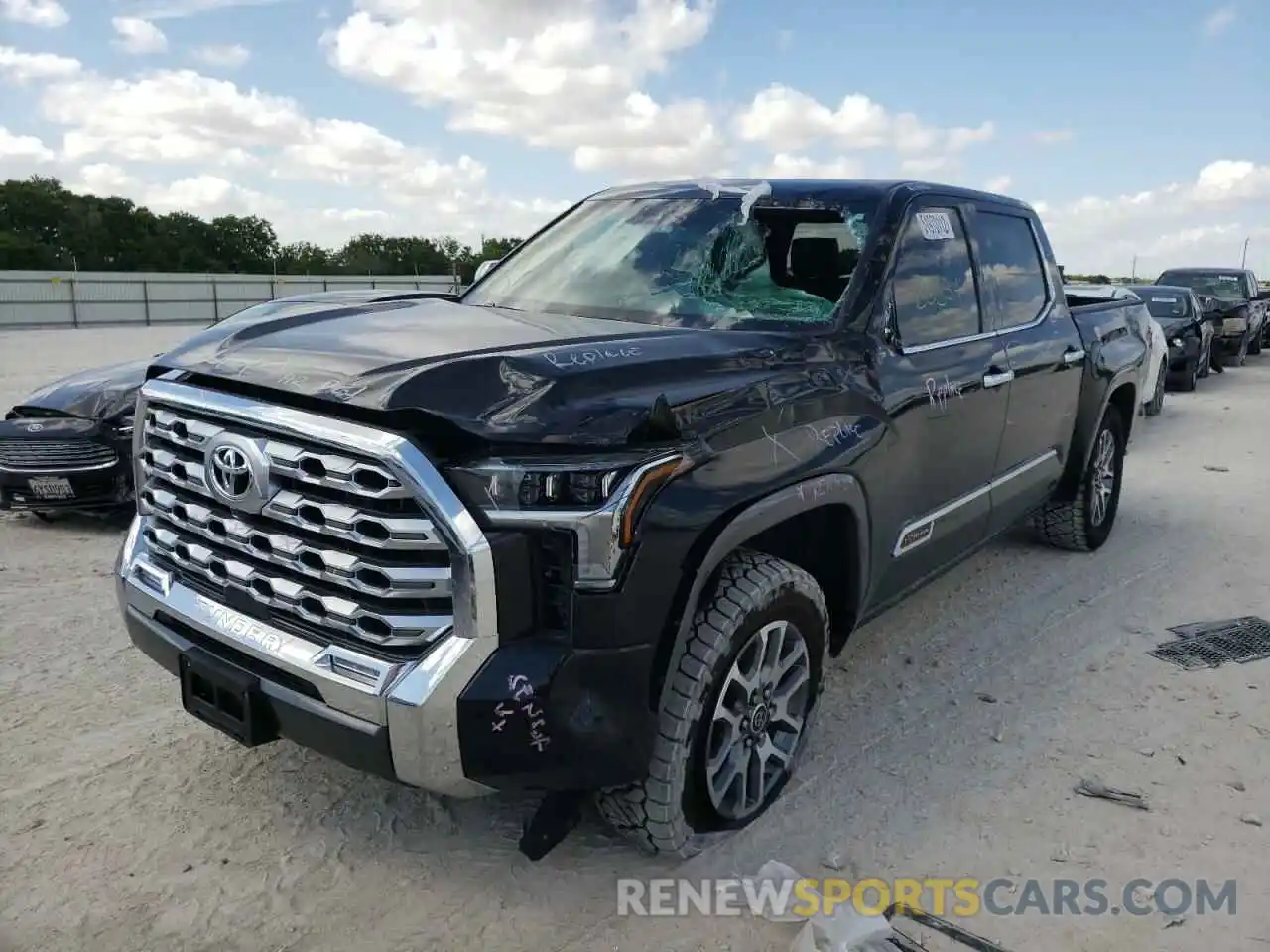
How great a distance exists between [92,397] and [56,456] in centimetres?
42

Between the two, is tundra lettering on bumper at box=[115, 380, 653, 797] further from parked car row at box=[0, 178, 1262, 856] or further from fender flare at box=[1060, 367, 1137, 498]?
fender flare at box=[1060, 367, 1137, 498]

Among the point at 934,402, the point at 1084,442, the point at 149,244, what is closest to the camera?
the point at 934,402

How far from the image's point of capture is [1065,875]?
9.30 ft

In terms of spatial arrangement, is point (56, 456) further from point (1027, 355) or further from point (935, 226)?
point (1027, 355)

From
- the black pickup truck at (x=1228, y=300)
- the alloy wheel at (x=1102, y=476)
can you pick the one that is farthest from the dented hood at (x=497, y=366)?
the black pickup truck at (x=1228, y=300)

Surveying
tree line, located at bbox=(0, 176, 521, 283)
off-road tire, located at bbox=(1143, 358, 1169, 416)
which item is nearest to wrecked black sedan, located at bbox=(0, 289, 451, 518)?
off-road tire, located at bbox=(1143, 358, 1169, 416)

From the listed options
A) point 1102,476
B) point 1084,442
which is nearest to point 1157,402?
point 1102,476

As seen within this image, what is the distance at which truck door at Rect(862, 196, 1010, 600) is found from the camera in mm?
3430

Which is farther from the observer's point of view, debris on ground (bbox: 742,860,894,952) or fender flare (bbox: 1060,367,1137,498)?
fender flare (bbox: 1060,367,1137,498)

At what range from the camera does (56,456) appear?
5828 mm

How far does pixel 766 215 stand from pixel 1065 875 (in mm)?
2405

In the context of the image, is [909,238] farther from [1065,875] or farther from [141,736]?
[141,736]

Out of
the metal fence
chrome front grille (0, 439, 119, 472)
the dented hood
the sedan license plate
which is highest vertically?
the metal fence

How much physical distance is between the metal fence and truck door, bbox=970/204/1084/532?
2834 cm
